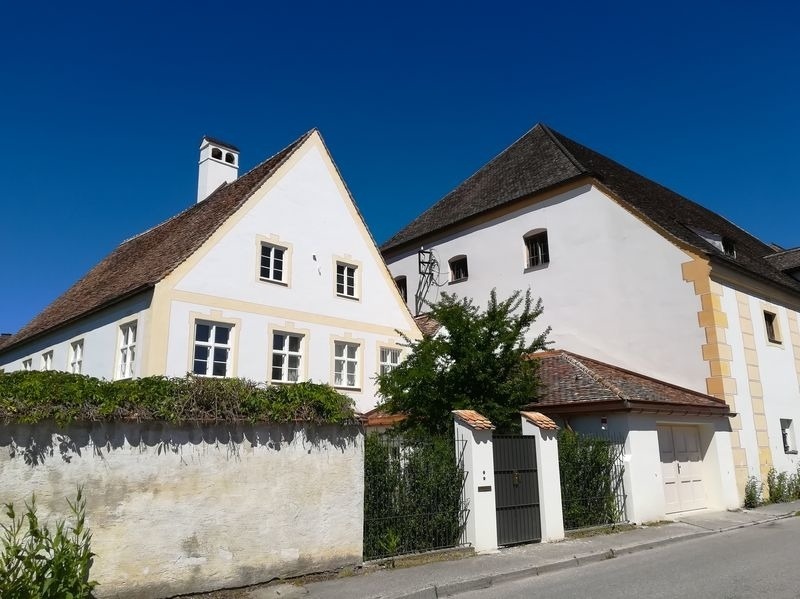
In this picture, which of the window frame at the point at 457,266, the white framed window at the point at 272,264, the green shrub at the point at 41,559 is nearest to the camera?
the green shrub at the point at 41,559

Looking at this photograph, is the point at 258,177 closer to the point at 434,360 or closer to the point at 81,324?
the point at 81,324

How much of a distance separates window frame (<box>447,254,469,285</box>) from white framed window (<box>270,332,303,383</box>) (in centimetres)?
858

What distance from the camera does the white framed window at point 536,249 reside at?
22312mm

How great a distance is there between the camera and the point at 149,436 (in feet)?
24.8

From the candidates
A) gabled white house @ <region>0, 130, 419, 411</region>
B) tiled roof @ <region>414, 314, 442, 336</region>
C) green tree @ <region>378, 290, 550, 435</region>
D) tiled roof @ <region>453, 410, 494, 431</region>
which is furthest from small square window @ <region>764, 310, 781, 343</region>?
tiled roof @ <region>453, 410, 494, 431</region>

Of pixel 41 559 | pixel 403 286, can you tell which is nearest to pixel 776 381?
pixel 403 286

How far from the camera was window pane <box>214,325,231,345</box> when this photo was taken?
56.7 ft

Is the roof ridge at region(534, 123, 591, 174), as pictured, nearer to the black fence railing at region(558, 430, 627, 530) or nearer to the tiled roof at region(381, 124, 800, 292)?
the tiled roof at region(381, 124, 800, 292)

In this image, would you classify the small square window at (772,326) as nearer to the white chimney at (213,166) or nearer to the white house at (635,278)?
the white house at (635,278)

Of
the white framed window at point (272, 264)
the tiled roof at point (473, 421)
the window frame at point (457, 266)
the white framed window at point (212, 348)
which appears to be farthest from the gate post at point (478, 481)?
the window frame at point (457, 266)

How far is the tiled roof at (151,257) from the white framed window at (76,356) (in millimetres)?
776

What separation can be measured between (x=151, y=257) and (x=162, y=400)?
13.0 metres

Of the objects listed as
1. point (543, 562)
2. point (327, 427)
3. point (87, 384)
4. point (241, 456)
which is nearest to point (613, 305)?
point (543, 562)

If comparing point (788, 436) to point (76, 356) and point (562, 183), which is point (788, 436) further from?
point (76, 356)
